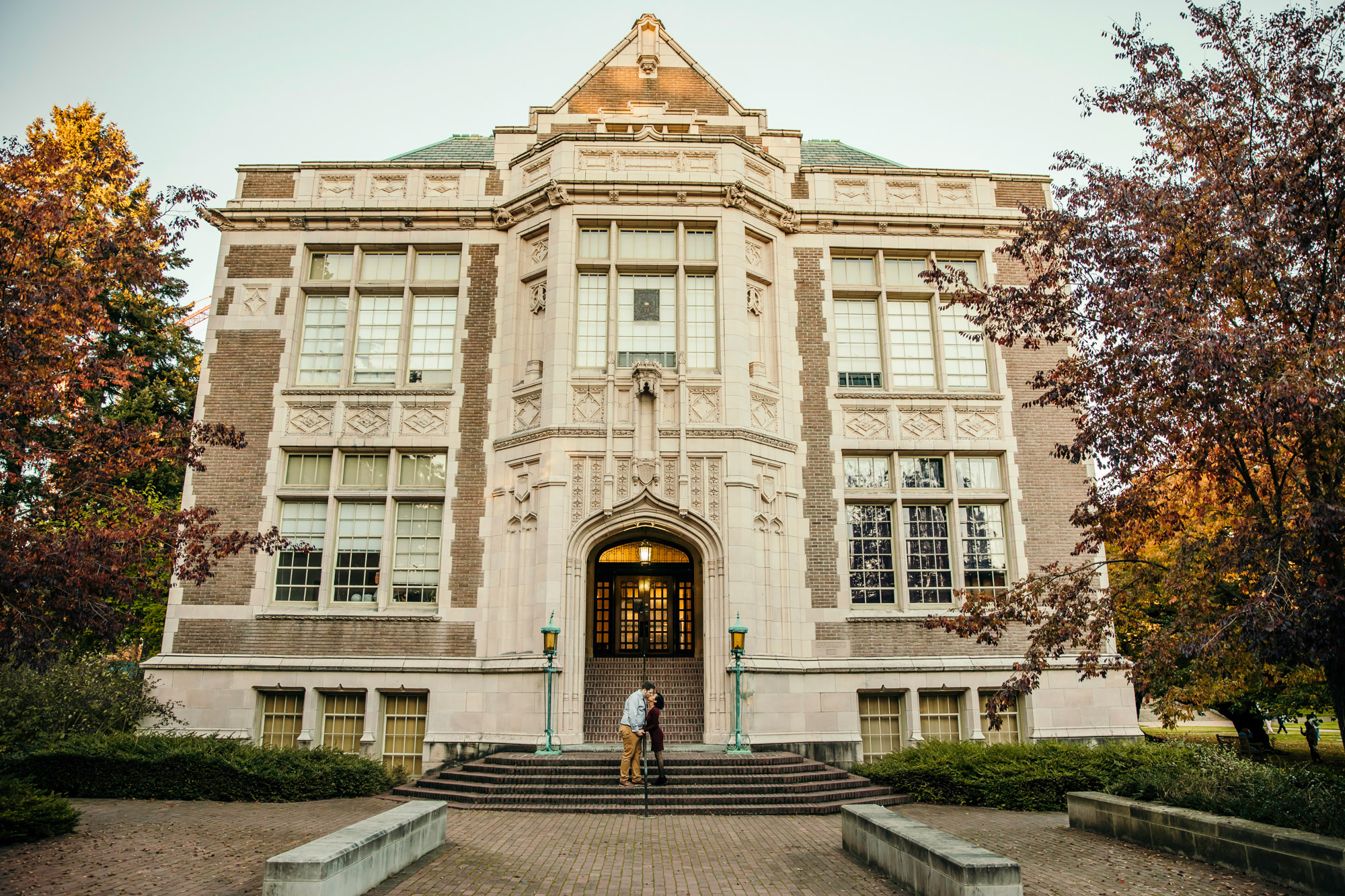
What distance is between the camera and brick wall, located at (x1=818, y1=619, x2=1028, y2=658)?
56.4 ft

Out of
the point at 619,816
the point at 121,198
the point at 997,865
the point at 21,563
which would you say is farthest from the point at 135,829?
the point at 121,198

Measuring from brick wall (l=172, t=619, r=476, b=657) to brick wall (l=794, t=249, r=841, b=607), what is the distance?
7140 millimetres

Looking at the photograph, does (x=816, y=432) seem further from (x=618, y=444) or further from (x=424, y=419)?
(x=424, y=419)

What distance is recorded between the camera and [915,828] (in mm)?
8375

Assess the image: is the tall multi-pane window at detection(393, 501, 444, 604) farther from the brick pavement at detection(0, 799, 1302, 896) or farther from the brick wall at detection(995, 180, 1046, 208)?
the brick wall at detection(995, 180, 1046, 208)

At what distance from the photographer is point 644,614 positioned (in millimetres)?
18453

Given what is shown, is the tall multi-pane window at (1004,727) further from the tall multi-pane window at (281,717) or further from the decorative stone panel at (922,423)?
the tall multi-pane window at (281,717)

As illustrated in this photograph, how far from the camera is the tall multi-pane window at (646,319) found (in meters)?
17.8

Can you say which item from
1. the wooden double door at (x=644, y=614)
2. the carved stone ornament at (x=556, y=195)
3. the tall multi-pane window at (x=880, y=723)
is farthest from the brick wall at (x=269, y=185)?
the tall multi-pane window at (x=880, y=723)

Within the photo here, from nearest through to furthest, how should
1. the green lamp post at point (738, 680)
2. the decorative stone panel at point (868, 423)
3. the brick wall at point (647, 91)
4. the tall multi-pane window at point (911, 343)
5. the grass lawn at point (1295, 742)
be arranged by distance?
the green lamp post at point (738, 680) → the decorative stone panel at point (868, 423) → the tall multi-pane window at point (911, 343) → the brick wall at point (647, 91) → the grass lawn at point (1295, 742)

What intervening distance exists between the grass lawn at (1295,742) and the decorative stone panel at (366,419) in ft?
54.3

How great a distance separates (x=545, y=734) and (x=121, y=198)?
62.8 feet

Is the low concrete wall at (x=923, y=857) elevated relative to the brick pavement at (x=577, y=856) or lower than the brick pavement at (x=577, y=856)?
elevated

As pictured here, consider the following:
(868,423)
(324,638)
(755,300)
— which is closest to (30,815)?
(324,638)
